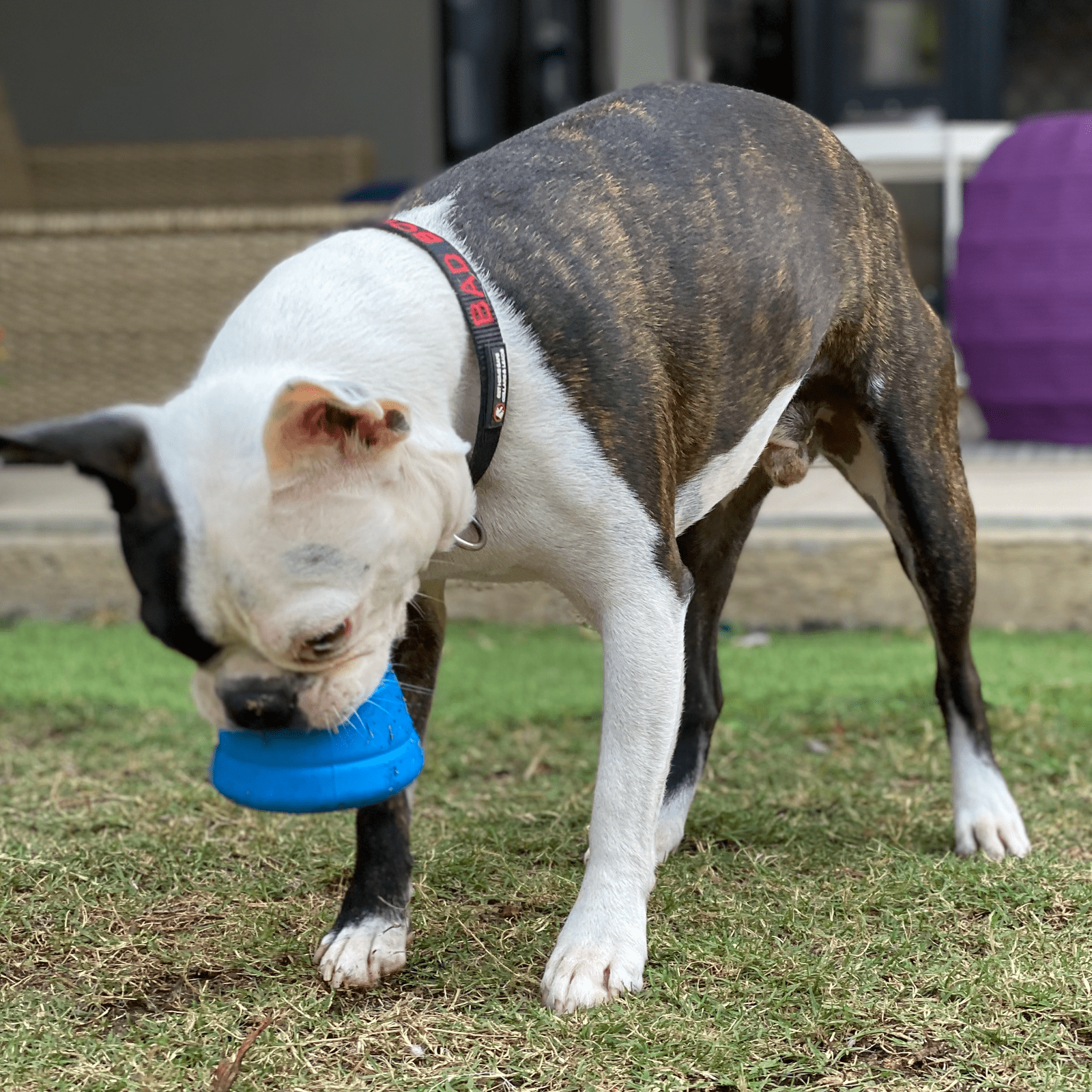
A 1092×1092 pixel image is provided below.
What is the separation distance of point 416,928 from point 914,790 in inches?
42.1

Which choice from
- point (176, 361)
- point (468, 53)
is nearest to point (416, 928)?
point (176, 361)

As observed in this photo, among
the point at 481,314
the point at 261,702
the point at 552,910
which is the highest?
the point at 481,314

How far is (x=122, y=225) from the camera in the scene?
485 cm

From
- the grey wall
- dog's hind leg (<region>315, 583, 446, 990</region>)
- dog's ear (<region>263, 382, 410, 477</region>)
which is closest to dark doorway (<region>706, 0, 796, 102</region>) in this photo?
the grey wall

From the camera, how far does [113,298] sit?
488cm

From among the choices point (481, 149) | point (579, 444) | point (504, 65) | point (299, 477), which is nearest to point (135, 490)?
point (299, 477)

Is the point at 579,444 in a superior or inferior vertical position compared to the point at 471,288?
inferior

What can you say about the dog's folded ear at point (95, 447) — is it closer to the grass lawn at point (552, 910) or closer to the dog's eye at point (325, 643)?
the dog's eye at point (325, 643)

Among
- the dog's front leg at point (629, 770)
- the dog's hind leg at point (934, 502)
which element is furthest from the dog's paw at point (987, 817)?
the dog's front leg at point (629, 770)

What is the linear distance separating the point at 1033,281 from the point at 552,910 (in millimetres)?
3157

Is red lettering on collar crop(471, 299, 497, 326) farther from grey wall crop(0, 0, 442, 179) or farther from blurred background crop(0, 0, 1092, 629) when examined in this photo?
grey wall crop(0, 0, 442, 179)

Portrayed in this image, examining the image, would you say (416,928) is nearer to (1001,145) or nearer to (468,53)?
(1001,145)

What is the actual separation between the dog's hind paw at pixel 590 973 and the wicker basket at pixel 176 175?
5578 millimetres

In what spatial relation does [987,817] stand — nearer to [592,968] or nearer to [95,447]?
[592,968]
